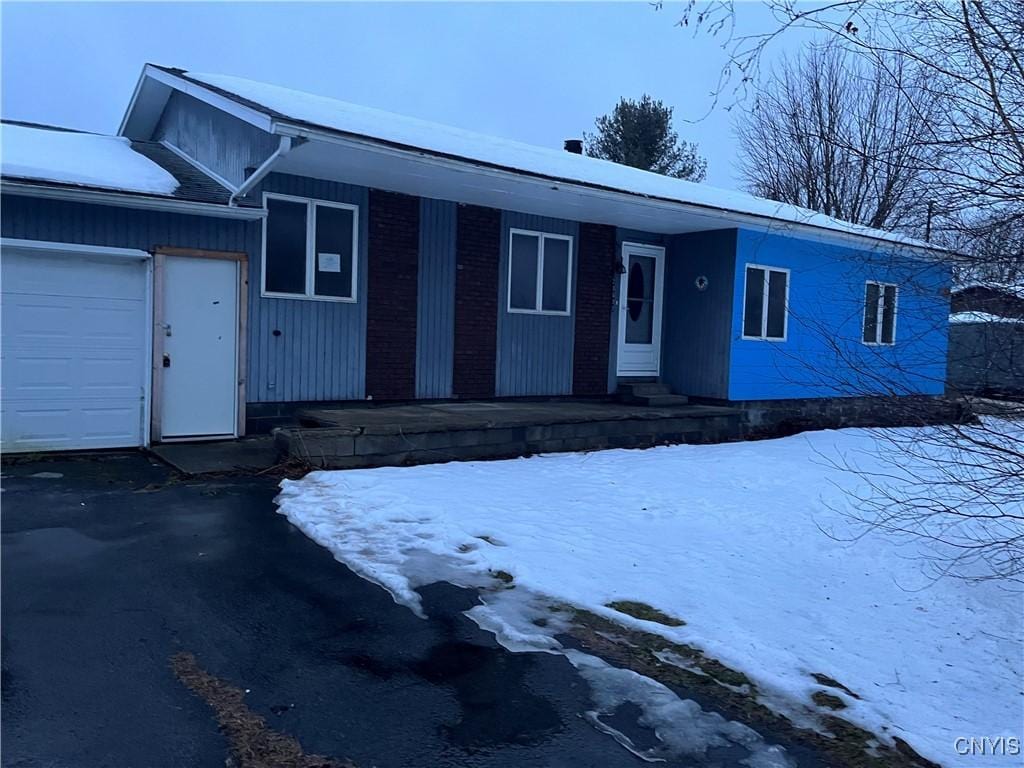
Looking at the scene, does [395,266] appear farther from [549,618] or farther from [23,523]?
[549,618]

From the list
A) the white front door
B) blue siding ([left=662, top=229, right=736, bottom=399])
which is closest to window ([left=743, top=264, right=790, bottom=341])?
blue siding ([left=662, top=229, right=736, bottom=399])

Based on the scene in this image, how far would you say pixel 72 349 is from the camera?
27.9ft

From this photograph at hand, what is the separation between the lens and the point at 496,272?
460 inches

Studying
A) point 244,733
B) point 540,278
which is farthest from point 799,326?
point 244,733

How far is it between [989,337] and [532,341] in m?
8.07

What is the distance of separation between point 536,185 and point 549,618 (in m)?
6.55

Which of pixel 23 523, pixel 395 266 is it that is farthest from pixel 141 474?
pixel 395 266

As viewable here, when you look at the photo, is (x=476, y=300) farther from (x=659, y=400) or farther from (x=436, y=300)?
(x=659, y=400)

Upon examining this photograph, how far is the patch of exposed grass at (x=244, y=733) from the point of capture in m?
3.06

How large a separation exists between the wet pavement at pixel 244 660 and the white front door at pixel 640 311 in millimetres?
8239

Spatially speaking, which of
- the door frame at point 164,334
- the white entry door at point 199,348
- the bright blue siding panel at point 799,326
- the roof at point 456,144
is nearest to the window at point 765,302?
the bright blue siding panel at point 799,326

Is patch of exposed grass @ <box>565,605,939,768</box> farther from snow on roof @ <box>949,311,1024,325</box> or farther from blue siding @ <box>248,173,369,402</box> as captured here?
blue siding @ <box>248,173,369,402</box>

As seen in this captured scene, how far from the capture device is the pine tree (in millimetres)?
32031

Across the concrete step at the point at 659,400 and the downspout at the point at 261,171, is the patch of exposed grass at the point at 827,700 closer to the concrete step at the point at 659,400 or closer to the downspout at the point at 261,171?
the downspout at the point at 261,171
